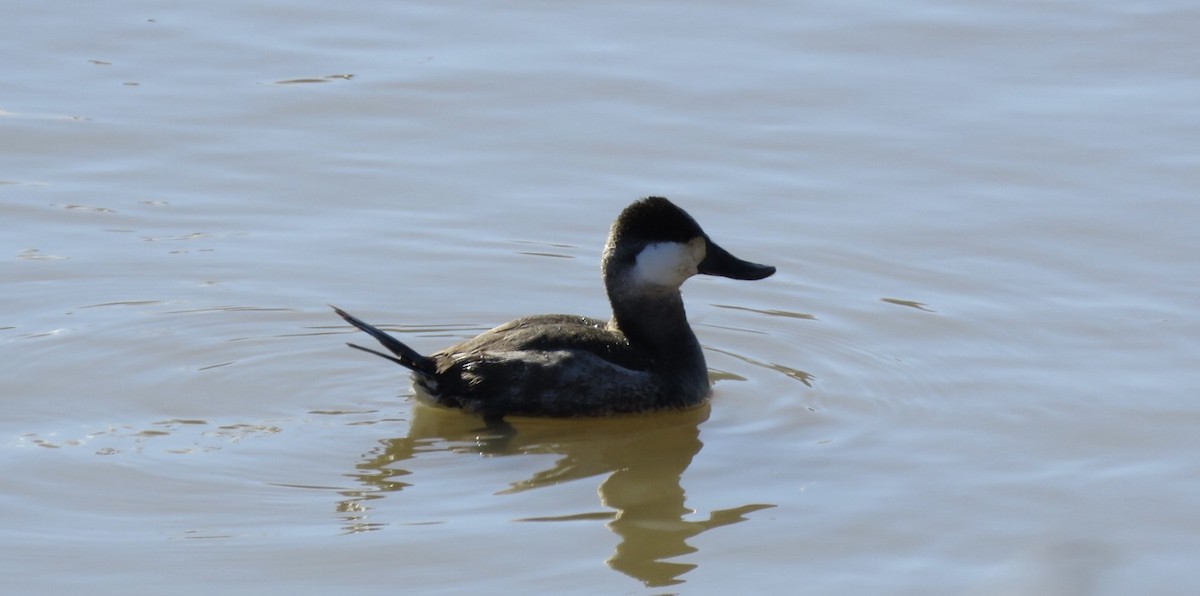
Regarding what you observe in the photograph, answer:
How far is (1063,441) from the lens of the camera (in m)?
7.10

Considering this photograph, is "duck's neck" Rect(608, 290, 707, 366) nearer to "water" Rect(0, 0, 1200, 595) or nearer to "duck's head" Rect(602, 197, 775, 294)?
"duck's head" Rect(602, 197, 775, 294)

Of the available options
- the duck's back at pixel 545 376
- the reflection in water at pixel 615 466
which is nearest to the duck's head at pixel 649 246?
the duck's back at pixel 545 376

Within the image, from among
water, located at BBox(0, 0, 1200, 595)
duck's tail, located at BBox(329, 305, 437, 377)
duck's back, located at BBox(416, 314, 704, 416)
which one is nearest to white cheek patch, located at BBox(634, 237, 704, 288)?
duck's back, located at BBox(416, 314, 704, 416)

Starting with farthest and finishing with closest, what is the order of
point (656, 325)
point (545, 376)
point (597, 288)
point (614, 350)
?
point (597, 288) < point (656, 325) < point (614, 350) < point (545, 376)

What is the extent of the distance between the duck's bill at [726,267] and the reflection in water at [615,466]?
2.14ft

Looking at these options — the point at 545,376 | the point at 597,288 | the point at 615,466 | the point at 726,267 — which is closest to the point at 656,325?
the point at 726,267

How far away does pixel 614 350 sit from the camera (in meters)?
7.48

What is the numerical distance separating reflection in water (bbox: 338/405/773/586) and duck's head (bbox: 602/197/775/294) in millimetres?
576

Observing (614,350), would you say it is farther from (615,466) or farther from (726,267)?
(726,267)

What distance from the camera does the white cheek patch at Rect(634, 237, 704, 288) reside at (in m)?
7.66

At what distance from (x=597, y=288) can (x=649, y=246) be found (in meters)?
1.22

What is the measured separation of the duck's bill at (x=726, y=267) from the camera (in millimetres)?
7910

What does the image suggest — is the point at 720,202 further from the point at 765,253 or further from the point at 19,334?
the point at 19,334

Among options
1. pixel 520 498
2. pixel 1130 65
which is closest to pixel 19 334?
pixel 520 498
